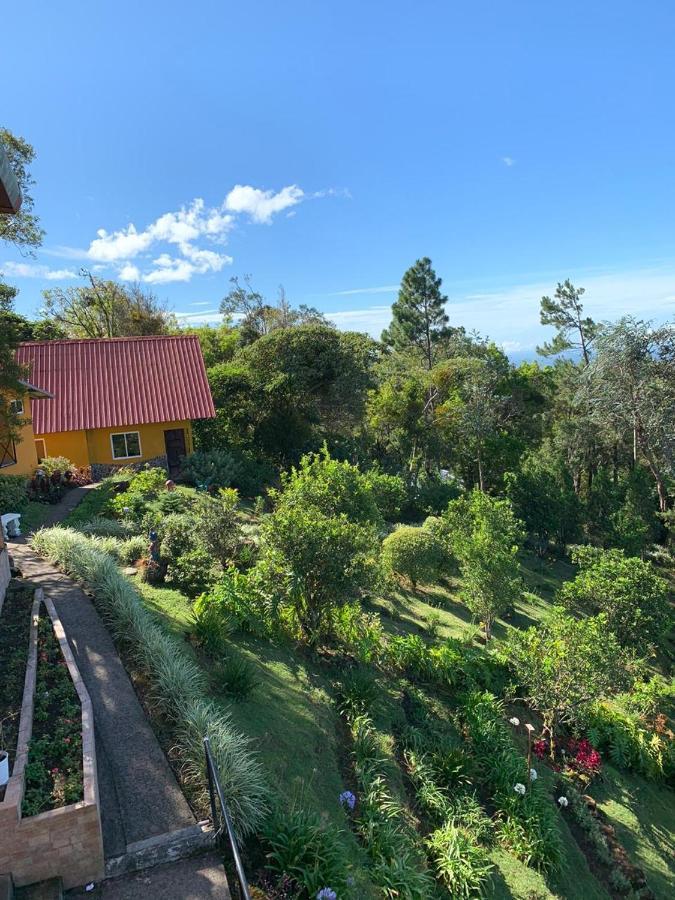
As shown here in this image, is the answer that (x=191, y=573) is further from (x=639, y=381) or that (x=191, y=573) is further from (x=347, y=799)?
(x=639, y=381)

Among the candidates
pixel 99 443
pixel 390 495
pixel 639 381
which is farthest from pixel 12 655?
pixel 639 381

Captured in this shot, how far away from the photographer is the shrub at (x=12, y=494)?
1495cm

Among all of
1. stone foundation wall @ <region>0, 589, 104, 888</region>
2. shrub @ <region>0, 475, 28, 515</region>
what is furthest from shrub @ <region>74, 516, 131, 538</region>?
stone foundation wall @ <region>0, 589, 104, 888</region>

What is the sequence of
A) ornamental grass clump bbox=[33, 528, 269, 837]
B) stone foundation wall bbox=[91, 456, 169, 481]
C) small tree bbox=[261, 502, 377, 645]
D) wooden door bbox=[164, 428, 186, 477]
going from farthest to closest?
wooden door bbox=[164, 428, 186, 477]
stone foundation wall bbox=[91, 456, 169, 481]
small tree bbox=[261, 502, 377, 645]
ornamental grass clump bbox=[33, 528, 269, 837]

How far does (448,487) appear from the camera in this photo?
2361cm

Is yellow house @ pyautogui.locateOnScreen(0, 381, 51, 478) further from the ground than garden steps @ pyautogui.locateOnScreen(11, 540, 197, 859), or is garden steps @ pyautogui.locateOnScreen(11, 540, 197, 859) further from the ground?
yellow house @ pyautogui.locateOnScreen(0, 381, 51, 478)

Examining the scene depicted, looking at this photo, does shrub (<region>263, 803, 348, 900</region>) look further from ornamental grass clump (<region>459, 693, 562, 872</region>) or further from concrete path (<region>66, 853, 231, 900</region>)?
ornamental grass clump (<region>459, 693, 562, 872</region>)

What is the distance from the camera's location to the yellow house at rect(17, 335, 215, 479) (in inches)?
845

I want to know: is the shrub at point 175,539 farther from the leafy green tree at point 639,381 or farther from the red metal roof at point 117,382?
the leafy green tree at point 639,381

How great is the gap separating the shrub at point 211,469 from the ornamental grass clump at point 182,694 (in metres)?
10.2

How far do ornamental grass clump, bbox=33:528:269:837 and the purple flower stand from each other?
1135 millimetres

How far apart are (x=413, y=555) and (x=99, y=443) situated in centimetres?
1421

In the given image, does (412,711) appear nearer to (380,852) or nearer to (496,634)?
(380,852)

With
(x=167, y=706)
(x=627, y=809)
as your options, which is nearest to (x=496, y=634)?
(x=627, y=809)
